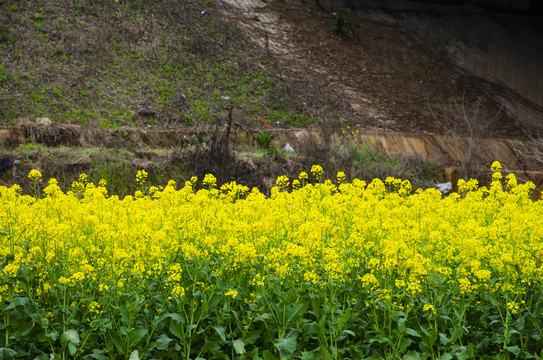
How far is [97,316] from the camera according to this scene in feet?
11.7

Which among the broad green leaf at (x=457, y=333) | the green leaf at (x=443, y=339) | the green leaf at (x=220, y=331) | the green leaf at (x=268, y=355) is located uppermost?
the broad green leaf at (x=457, y=333)

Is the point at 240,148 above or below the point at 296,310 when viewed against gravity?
below

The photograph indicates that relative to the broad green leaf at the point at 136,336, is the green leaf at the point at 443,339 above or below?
above

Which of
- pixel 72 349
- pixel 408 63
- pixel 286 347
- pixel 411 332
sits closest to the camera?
pixel 72 349

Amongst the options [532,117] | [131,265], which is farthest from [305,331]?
[532,117]

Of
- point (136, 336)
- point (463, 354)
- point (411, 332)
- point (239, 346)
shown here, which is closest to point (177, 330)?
point (136, 336)

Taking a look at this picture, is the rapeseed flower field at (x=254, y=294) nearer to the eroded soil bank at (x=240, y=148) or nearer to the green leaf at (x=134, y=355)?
the green leaf at (x=134, y=355)

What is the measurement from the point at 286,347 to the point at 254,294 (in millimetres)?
452

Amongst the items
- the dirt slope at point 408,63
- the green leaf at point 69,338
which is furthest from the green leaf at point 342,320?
the dirt slope at point 408,63

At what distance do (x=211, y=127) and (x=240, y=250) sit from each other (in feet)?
33.9

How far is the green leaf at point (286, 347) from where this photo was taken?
11.1 feet

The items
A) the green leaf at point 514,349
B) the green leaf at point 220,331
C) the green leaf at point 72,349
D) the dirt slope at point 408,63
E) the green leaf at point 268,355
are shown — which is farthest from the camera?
the dirt slope at point 408,63

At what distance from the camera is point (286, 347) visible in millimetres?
3398

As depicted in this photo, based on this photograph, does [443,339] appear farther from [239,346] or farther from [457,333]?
[239,346]
